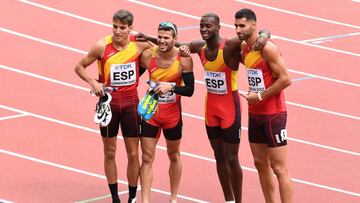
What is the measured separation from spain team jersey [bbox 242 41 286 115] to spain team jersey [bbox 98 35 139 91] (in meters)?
1.47

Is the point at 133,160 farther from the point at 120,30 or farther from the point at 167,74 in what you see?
the point at 120,30

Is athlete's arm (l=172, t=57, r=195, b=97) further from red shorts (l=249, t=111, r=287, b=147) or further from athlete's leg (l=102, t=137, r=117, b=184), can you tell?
athlete's leg (l=102, t=137, r=117, b=184)

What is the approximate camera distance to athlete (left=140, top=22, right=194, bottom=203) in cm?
1379

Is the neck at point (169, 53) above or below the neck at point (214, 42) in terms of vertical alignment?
below

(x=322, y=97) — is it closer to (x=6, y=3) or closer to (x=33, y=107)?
(x=33, y=107)

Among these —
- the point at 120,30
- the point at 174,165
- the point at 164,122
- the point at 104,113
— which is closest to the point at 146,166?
the point at 174,165

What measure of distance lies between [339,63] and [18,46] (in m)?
5.67

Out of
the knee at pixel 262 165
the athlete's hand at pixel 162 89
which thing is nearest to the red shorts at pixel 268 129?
the knee at pixel 262 165

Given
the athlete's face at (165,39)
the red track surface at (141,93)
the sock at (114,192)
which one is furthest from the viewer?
the red track surface at (141,93)

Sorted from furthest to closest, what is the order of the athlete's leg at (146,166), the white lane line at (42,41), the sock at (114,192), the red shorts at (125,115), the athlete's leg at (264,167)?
1. the white lane line at (42,41)
2. the sock at (114,192)
3. the red shorts at (125,115)
4. the athlete's leg at (146,166)
5. the athlete's leg at (264,167)

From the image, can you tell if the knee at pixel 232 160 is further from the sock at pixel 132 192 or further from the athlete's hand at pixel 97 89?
the athlete's hand at pixel 97 89

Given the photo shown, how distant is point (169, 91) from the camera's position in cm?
1377

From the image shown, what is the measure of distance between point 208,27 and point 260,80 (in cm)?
102

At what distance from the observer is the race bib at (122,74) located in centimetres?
1397
